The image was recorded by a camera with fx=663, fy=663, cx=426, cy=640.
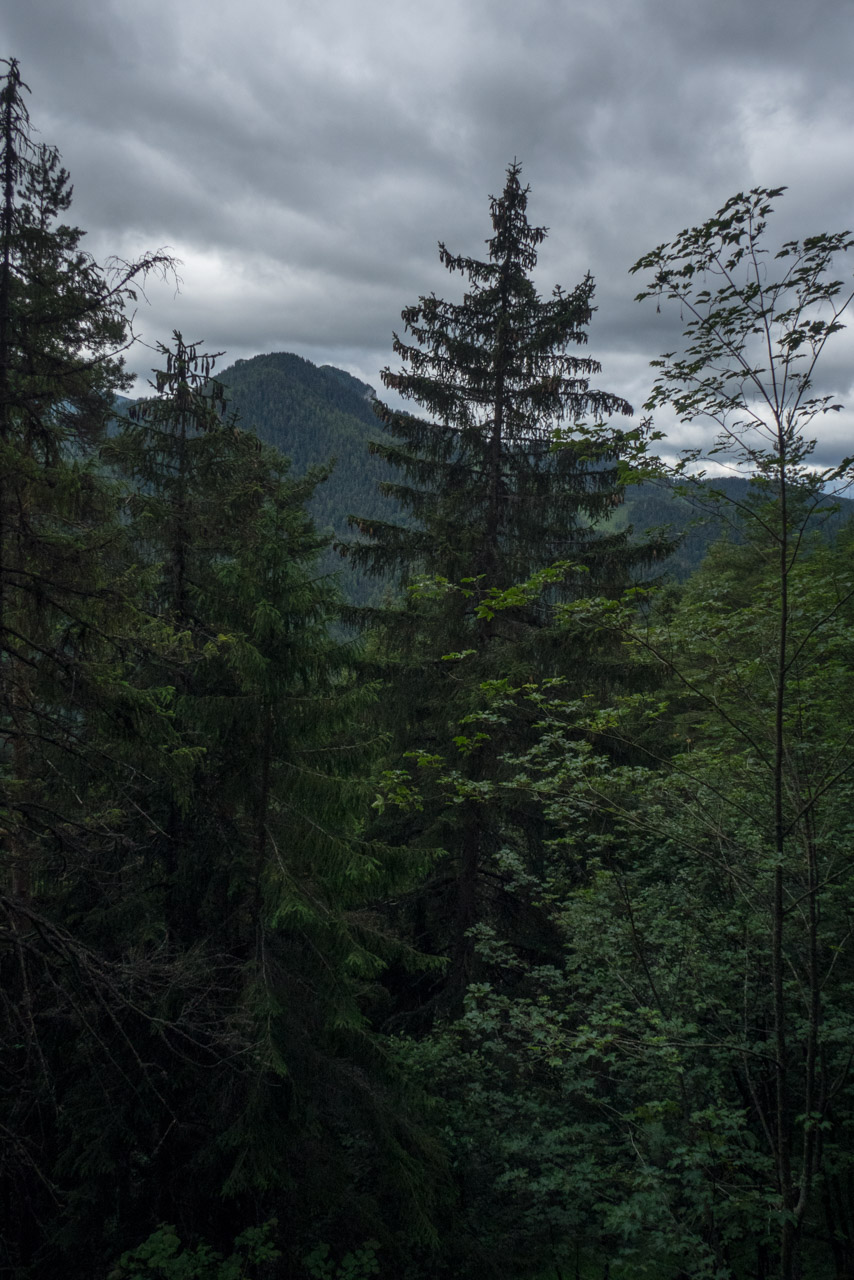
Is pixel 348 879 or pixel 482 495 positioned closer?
pixel 348 879

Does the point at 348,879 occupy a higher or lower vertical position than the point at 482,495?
lower

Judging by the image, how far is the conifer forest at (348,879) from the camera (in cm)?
491

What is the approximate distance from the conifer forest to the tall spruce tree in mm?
450

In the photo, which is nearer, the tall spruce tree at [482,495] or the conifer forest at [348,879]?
the conifer forest at [348,879]

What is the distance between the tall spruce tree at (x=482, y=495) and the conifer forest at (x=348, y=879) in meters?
0.45

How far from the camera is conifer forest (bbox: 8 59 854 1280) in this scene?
4.91 m

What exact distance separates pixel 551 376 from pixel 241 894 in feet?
29.5

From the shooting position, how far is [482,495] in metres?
11.1

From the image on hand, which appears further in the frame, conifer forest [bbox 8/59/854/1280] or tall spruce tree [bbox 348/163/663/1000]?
tall spruce tree [bbox 348/163/663/1000]

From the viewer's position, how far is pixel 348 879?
733cm

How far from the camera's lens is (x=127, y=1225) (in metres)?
6.71

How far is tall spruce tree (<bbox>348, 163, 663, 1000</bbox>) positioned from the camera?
420 inches

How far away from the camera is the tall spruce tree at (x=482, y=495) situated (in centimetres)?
1066

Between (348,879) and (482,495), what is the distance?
658 cm
